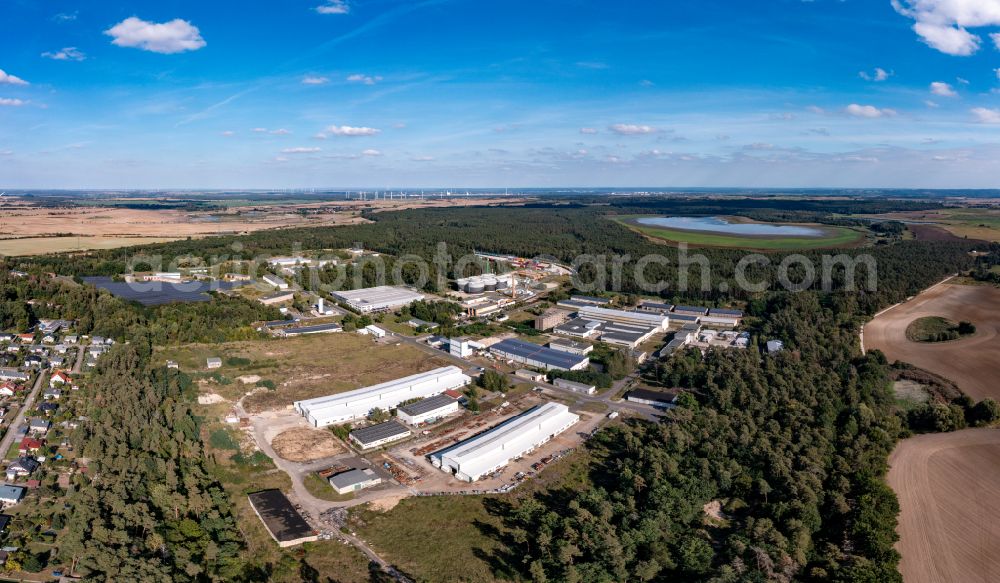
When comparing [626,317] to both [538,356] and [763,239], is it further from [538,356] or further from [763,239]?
[763,239]

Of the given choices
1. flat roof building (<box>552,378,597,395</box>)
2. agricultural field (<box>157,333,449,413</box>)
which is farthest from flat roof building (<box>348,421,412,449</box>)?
flat roof building (<box>552,378,597,395</box>)

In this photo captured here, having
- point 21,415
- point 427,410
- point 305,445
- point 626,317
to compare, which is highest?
point 626,317

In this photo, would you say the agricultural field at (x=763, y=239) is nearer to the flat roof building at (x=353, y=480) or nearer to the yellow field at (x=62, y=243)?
the flat roof building at (x=353, y=480)

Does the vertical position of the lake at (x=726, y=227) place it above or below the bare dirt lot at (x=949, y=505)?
above

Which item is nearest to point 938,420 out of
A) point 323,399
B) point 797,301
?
point 797,301

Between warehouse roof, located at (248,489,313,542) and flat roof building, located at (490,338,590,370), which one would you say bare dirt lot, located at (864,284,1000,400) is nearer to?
flat roof building, located at (490,338,590,370)

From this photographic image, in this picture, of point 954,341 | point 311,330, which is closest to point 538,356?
point 311,330

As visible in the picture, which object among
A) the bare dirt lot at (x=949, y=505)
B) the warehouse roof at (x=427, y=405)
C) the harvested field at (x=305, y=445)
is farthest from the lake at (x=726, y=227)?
the harvested field at (x=305, y=445)
